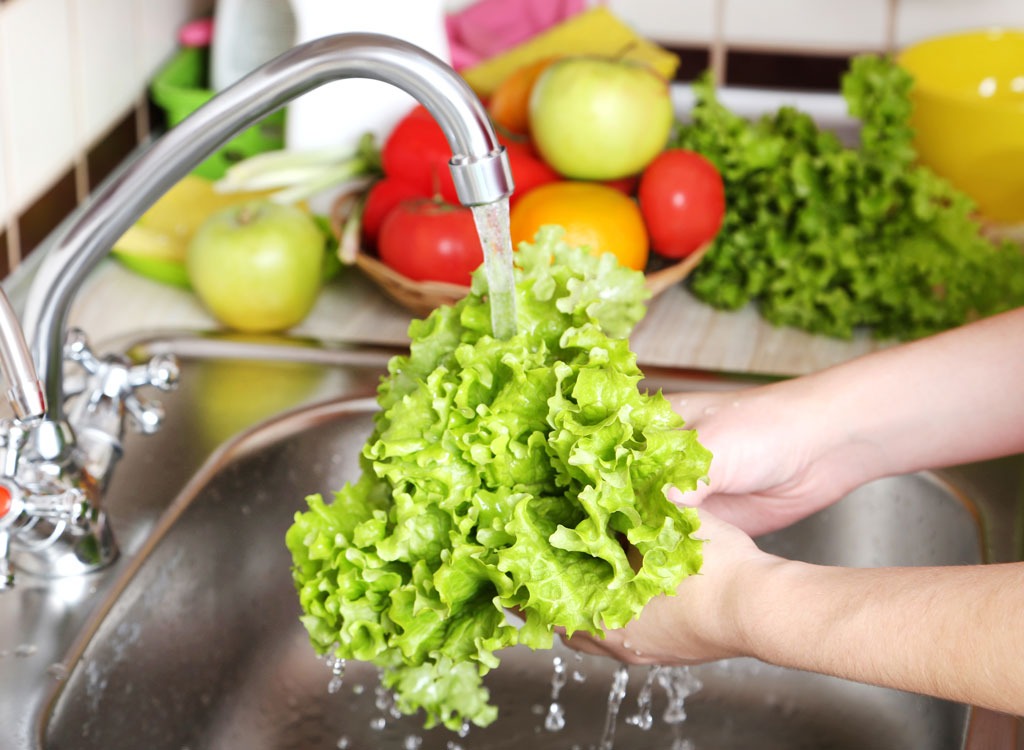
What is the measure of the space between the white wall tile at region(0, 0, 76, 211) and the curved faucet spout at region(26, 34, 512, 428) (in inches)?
17.6

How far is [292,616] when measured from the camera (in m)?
1.19

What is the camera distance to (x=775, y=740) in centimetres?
112

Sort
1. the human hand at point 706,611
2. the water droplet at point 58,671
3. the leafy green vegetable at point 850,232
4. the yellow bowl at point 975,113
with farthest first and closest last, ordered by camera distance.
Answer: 1. the yellow bowl at point 975,113
2. the leafy green vegetable at point 850,232
3. the water droplet at point 58,671
4. the human hand at point 706,611

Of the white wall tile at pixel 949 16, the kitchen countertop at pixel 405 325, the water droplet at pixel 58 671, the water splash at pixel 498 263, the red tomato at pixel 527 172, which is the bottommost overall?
the water droplet at pixel 58 671

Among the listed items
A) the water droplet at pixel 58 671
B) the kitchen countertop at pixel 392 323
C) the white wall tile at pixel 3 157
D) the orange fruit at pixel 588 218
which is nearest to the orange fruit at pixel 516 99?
the orange fruit at pixel 588 218

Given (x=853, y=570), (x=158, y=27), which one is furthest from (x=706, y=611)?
(x=158, y=27)

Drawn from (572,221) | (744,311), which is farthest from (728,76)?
(572,221)

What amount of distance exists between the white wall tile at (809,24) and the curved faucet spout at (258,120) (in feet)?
3.77

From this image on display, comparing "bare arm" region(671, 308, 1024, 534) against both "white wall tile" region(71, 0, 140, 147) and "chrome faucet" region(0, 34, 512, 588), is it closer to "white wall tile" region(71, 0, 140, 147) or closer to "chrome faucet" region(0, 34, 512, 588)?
"chrome faucet" region(0, 34, 512, 588)

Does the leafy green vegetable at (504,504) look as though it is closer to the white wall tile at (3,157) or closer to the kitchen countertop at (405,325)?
the kitchen countertop at (405,325)

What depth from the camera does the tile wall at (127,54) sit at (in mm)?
1280

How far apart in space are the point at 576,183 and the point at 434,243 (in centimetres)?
16

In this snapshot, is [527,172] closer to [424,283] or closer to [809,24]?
[424,283]

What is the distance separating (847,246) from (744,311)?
14 centimetres
